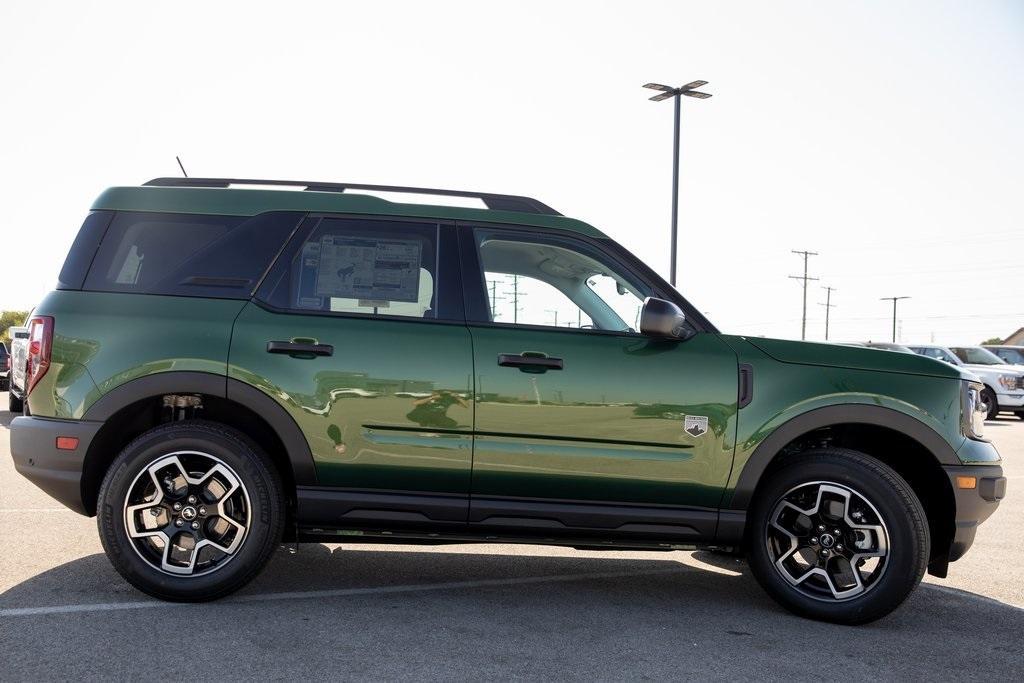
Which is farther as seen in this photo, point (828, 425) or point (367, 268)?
point (367, 268)

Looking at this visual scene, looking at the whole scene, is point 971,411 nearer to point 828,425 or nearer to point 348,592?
point 828,425

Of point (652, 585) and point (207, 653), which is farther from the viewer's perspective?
point (652, 585)

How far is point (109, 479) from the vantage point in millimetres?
4781

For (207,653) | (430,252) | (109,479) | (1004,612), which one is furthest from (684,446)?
(109,479)

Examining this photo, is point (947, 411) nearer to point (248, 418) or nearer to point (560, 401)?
point (560, 401)

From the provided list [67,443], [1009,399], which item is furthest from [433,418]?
[1009,399]

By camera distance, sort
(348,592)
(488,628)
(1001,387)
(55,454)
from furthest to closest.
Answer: (1001,387)
(348,592)
(55,454)
(488,628)

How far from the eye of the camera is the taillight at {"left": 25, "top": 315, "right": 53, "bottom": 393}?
487 cm

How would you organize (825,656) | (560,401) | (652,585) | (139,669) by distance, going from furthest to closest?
(652,585)
(560,401)
(825,656)
(139,669)

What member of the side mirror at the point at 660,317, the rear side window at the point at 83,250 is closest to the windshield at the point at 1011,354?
the side mirror at the point at 660,317

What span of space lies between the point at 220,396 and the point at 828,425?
2.91 metres

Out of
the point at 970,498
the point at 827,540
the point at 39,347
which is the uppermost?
the point at 39,347

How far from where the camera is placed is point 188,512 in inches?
190

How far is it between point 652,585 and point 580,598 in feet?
1.95
